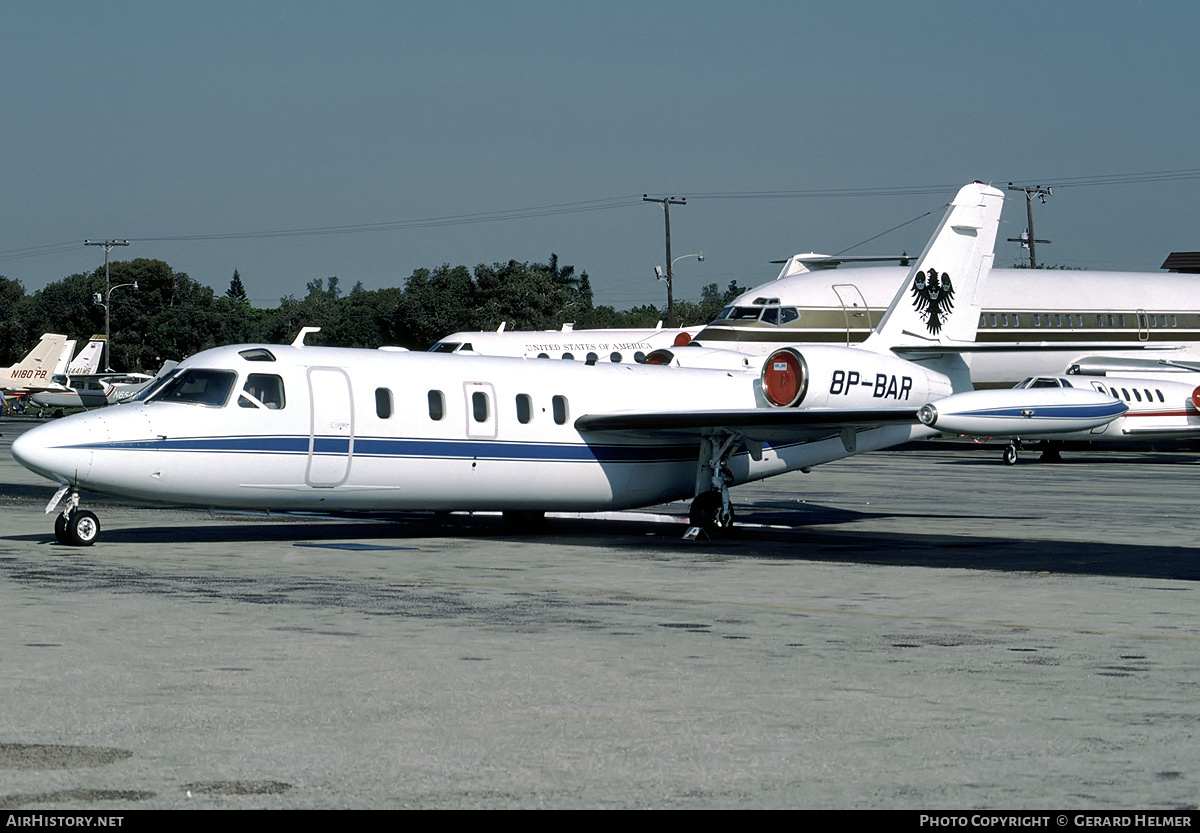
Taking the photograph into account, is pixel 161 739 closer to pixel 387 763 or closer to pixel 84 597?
pixel 387 763

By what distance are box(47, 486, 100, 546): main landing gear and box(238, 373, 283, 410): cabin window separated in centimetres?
228

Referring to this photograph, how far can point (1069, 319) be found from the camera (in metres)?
47.6

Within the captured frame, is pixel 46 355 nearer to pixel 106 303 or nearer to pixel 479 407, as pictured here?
pixel 106 303

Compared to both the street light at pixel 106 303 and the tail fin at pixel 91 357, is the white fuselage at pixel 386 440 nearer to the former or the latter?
the tail fin at pixel 91 357

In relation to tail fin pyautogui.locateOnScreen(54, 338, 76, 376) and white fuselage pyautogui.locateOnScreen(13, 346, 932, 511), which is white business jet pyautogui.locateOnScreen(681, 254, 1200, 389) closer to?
white fuselage pyautogui.locateOnScreen(13, 346, 932, 511)

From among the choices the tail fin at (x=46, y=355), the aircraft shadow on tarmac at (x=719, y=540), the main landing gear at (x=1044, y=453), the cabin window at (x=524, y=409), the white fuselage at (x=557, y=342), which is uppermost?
the tail fin at (x=46, y=355)

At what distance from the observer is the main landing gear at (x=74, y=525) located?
17688mm

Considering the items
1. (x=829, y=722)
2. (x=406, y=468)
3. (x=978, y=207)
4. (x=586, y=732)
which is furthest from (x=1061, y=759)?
(x=978, y=207)

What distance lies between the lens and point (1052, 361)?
49.6m

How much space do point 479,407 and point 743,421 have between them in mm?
3624

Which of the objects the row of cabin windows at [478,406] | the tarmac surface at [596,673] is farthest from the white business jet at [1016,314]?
the tarmac surface at [596,673]

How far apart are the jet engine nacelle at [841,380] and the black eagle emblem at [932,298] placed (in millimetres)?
1125

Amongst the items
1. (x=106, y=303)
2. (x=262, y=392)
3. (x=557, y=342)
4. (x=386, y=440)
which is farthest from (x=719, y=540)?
(x=106, y=303)

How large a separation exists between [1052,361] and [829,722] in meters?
43.8
